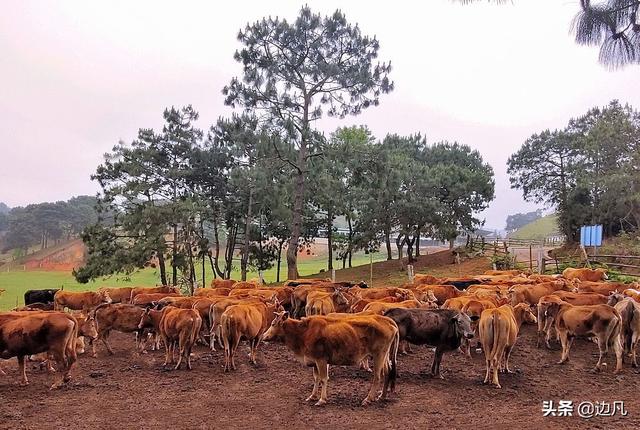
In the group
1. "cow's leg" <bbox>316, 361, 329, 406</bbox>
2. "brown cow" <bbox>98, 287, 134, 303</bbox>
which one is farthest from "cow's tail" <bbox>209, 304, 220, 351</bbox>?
"brown cow" <bbox>98, 287, 134, 303</bbox>

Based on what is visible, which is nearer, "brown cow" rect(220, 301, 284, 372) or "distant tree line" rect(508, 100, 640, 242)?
"brown cow" rect(220, 301, 284, 372)

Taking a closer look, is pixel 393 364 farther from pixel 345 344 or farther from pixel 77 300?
pixel 77 300

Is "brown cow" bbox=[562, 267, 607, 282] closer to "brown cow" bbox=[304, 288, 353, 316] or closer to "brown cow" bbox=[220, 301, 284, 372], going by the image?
"brown cow" bbox=[304, 288, 353, 316]

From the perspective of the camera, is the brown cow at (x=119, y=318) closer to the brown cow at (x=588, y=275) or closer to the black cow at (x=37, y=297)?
the black cow at (x=37, y=297)

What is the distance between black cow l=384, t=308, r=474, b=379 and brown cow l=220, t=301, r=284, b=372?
2650 mm

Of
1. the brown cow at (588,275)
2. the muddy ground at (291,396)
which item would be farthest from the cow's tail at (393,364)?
the brown cow at (588,275)

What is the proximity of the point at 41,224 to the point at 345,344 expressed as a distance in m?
68.0

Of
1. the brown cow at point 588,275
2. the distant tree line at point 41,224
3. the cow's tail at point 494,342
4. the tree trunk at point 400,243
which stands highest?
the distant tree line at point 41,224

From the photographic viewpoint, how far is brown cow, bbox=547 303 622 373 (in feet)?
29.9

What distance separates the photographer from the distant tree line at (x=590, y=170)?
36.3 meters

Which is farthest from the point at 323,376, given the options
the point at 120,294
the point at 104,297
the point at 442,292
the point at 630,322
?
the point at 120,294

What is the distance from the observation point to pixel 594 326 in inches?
366

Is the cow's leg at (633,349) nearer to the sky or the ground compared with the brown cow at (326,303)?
nearer to the ground

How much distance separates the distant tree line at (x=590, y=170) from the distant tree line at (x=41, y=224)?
1959 inches
